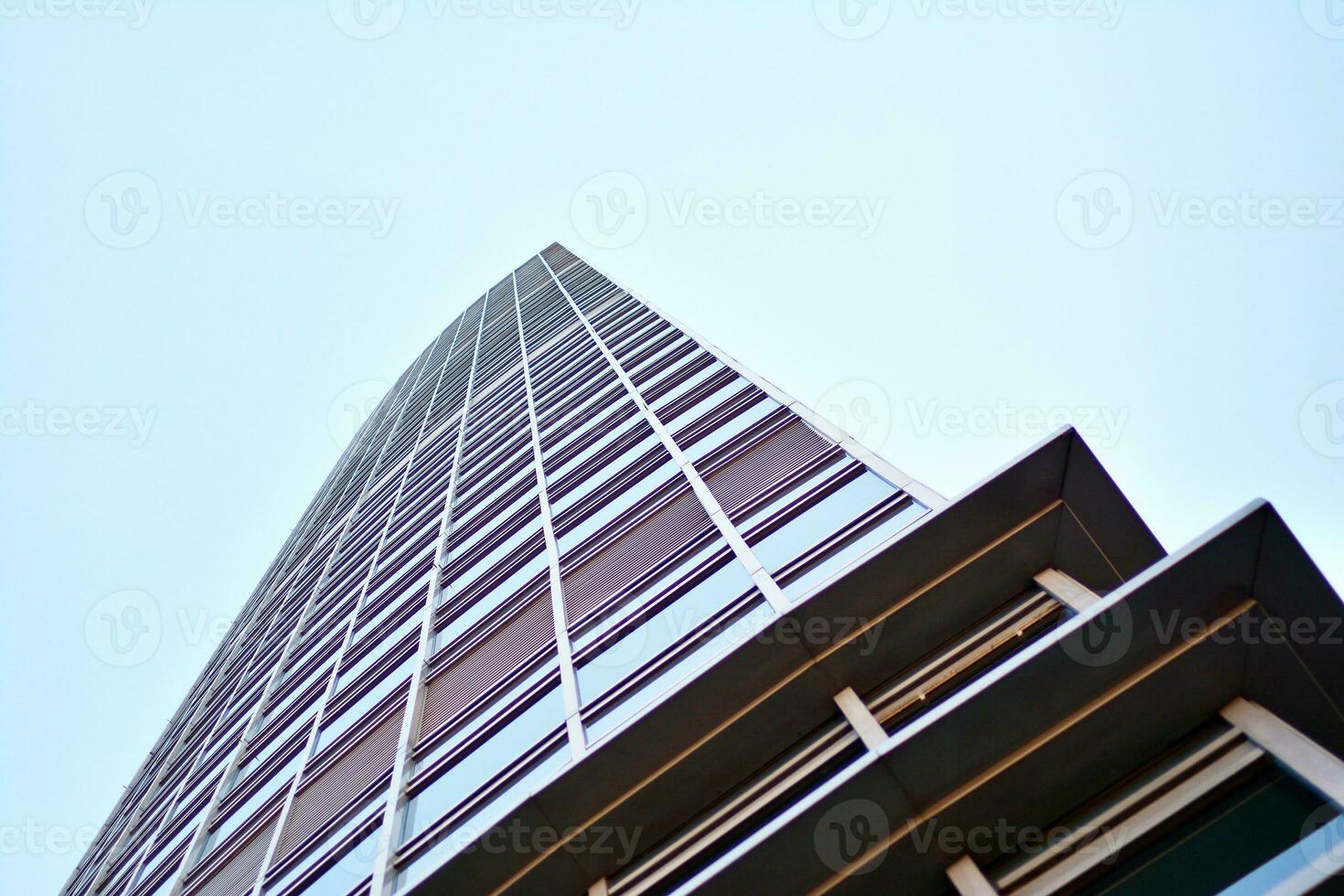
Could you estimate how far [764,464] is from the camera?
1331 cm

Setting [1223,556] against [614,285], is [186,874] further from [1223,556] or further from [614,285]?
[614,285]

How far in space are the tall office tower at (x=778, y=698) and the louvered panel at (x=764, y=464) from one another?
6cm

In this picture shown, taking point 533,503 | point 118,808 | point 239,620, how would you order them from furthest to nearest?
point 239,620
point 118,808
point 533,503

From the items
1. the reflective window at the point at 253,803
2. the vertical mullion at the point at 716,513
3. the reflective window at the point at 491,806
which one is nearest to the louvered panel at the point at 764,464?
the vertical mullion at the point at 716,513

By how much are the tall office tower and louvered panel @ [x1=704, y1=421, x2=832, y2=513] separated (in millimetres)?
58

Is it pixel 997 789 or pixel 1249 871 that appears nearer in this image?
pixel 1249 871

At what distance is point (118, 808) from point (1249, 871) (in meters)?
28.6

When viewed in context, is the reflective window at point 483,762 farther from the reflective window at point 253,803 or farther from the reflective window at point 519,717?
the reflective window at point 253,803

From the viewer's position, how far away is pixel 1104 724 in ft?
22.4

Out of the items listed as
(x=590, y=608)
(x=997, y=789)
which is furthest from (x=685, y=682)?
(x=590, y=608)

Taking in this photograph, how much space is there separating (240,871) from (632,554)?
7084mm

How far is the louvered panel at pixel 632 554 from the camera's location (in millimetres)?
12781

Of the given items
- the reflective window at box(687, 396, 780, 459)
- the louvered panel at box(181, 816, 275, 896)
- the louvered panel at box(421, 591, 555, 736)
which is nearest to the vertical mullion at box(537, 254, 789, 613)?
the reflective window at box(687, 396, 780, 459)

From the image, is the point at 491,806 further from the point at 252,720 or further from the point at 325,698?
the point at 252,720
